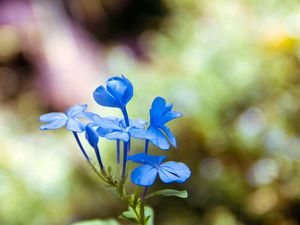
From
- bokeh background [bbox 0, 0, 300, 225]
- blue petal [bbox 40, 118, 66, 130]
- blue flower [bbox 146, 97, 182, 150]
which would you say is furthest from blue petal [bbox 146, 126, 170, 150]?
bokeh background [bbox 0, 0, 300, 225]

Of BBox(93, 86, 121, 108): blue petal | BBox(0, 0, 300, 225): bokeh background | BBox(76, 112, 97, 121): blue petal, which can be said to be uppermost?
BBox(93, 86, 121, 108): blue petal

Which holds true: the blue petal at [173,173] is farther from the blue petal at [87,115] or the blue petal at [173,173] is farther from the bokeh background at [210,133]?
the bokeh background at [210,133]

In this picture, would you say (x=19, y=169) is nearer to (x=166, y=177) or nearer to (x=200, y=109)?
→ (x=200, y=109)

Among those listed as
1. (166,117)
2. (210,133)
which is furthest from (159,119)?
(210,133)

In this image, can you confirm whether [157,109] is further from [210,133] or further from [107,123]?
[210,133]

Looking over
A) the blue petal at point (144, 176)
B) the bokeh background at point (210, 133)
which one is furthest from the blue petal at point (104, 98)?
the bokeh background at point (210, 133)

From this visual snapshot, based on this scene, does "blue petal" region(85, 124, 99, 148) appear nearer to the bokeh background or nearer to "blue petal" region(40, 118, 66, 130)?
"blue petal" region(40, 118, 66, 130)

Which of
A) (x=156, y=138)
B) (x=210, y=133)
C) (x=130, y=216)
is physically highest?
(x=156, y=138)
